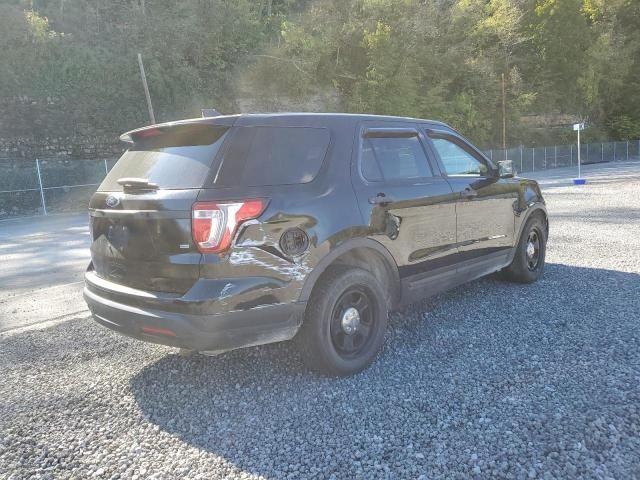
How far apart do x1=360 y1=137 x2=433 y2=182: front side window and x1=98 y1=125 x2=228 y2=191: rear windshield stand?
3.93 ft

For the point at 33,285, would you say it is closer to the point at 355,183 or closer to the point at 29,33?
the point at 355,183

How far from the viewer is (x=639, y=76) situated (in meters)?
49.6

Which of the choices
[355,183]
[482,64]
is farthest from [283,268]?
[482,64]

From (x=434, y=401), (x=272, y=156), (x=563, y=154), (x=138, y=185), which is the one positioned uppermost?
(x=272, y=156)

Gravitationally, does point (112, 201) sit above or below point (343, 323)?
above

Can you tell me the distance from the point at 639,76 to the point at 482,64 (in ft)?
74.5

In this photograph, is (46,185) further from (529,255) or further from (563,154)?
(563,154)

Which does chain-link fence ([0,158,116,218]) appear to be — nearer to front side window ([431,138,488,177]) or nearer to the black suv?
the black suv

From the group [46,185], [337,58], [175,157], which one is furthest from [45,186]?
[337,58]

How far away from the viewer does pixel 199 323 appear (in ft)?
9.53

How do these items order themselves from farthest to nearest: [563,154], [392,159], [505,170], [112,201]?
[563,154] → [505,170] → [392,159] → [112,201]

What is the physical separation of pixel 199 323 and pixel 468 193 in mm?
2869

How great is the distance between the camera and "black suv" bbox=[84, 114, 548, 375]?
296cm

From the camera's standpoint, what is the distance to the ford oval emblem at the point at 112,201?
335 centimetres
